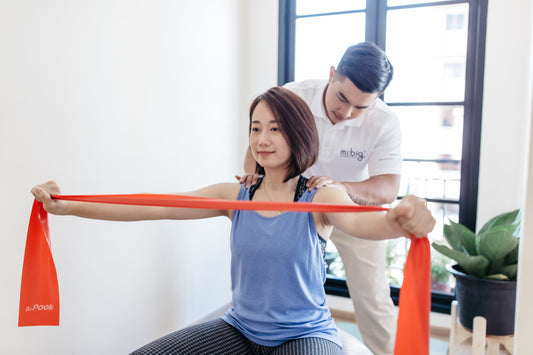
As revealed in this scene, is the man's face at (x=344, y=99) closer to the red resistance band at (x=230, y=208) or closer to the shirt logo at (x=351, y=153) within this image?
the shirt logo at (x=351, y=153)

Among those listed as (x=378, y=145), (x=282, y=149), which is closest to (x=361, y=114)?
(x=378, y=145)

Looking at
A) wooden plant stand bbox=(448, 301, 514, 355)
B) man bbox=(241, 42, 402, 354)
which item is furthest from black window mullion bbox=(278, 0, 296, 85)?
wooden plant stand bbox=(448, 301, 514, 355)

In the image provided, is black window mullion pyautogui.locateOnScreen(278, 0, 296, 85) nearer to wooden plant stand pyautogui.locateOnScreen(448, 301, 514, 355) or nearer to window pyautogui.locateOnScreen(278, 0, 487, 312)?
window pyautogui.locateOnScreen(278, 0, 487, 312)

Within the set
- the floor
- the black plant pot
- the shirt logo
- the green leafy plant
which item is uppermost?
the shirt logo

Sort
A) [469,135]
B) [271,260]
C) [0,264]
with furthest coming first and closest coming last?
[469,135] → [0,264] → [271,260]

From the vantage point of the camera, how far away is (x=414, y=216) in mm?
920

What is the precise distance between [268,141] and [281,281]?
420mm

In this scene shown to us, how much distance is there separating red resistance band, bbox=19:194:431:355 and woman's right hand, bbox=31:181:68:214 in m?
0.02


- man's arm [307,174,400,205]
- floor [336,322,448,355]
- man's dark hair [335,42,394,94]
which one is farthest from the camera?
floor [336,322,448,355]

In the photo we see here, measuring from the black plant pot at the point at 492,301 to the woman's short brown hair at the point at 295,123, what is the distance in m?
1.19

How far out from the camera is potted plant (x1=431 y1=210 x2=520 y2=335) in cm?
199

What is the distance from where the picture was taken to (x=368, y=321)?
7.16 ft

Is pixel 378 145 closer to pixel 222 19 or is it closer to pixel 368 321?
pixel 368 321

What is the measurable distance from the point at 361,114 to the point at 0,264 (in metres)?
1.52
